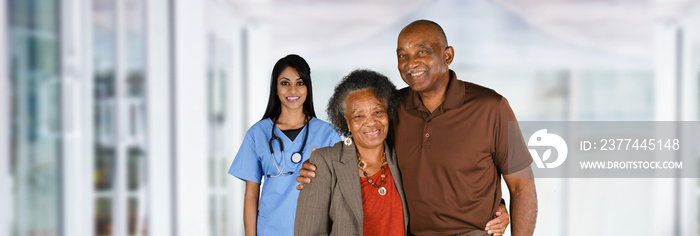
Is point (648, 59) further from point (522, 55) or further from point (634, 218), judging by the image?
point (634, 218)

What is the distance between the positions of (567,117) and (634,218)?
1128mm

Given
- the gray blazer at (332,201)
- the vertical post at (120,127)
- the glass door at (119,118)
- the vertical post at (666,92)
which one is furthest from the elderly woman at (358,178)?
the vertical post at (666,92)

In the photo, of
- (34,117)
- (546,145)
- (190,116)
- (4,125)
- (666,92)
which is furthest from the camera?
→ (666,92)

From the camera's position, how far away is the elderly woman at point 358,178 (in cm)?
157

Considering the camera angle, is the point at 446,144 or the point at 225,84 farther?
the point at 225,84

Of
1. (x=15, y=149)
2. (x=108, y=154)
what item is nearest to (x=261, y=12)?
(x=108, y=154)

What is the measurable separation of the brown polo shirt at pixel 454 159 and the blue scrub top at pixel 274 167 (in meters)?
0.40

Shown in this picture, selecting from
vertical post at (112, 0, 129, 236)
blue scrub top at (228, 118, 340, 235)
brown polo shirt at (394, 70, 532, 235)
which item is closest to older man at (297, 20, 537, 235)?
brown polo shirt at (394, 70, 532, 235)

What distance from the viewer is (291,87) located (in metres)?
1.98

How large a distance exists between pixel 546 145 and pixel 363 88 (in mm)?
2254

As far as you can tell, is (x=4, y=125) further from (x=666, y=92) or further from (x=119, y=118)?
(x=666, y=92)

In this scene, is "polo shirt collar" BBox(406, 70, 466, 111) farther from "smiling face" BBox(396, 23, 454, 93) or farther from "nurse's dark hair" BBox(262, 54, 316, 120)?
"nurse's dark hair" BBox(262, 54, 316, 120)

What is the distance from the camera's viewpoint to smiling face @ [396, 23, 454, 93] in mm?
1694

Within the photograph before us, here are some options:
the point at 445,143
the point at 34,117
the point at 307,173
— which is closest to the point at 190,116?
the point at 34,117
